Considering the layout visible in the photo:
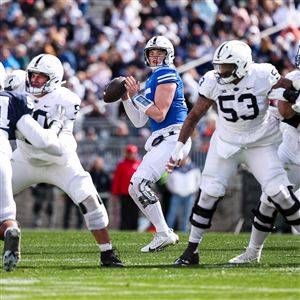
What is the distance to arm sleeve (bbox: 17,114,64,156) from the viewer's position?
7.69 meters

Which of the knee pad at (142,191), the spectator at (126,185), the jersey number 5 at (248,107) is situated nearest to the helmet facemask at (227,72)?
the jersey number 5 at (248,107)

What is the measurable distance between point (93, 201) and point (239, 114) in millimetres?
1187

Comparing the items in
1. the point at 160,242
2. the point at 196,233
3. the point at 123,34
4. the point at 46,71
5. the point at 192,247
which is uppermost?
the point at 123,34

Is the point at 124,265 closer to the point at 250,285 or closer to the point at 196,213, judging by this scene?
the point at 196,213

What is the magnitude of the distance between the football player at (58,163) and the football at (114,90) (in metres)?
0.89

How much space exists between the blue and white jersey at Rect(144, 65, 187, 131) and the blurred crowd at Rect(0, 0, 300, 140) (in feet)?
21.5

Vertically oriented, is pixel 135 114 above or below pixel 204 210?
above

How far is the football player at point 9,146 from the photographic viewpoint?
7516mm

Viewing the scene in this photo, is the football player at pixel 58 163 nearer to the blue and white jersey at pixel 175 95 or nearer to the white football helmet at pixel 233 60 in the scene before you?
the white football helmet at pixel 233 60

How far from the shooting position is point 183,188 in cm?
1598

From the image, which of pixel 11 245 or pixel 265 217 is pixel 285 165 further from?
pixel 11 245

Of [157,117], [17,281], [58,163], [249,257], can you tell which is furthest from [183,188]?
[17,281]

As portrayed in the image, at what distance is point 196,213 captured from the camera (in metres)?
8.14

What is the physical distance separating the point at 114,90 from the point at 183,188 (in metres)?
6.64
